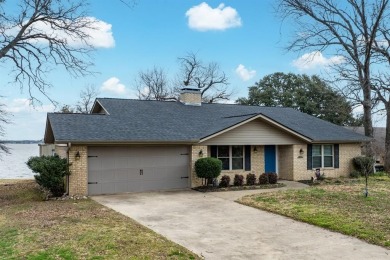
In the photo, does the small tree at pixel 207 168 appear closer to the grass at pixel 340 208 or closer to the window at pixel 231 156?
the window at pixel 231 156

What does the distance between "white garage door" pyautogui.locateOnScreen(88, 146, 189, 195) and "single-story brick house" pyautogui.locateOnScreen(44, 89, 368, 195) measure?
0.13ft

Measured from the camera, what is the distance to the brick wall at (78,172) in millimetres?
14373

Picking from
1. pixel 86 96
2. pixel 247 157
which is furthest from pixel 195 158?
pixel 86 96

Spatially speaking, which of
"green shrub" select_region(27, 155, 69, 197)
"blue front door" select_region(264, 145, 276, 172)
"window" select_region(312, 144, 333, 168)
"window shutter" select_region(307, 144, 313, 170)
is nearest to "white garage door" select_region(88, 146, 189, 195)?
"green shrub" select_region(27, 155, 69, 197)

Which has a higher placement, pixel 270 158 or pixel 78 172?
pixel 270 158

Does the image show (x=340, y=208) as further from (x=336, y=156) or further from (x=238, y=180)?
(x=336, y=156)

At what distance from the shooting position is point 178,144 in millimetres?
16531

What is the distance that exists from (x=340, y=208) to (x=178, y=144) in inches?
295

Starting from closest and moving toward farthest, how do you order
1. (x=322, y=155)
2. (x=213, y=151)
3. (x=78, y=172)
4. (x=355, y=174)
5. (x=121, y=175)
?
(x=78, y=172) < (x=121, y=175) < (x=213, y=151) < (x=322, y=155) < (x=355, y=174)

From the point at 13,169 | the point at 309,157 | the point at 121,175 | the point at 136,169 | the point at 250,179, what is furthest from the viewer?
the point at 13,169

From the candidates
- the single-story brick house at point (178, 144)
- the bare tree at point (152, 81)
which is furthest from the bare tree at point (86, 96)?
the single-story brick house at point (178, 144)

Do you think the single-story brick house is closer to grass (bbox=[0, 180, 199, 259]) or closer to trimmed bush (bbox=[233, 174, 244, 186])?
trimmed bush (bbox=[233, 174, 244, 186])

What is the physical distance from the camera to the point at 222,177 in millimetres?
17047

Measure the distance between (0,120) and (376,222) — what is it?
15.4m
